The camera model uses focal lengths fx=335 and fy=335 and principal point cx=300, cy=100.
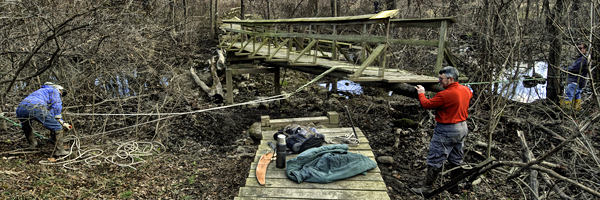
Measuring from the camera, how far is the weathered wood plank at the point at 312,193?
3.84 meters

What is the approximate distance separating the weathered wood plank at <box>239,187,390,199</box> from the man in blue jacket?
421cm

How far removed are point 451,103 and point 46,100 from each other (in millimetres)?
6728

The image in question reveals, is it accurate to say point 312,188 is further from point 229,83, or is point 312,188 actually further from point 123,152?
point 229,83

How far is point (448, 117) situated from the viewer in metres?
4.90

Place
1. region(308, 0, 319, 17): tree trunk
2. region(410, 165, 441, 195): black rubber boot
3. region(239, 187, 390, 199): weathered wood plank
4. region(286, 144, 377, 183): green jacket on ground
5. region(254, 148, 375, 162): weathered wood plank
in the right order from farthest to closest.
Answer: region(308, 0, 319, 17): tree trunk → region(410, 165, 441, 195): black rubber boot → region(254, 148, 375, 162): weathered wood plank → region(286, 144, 377, 183): green jacket on ground → region(239, 187, 390, 199): weathered wood plank

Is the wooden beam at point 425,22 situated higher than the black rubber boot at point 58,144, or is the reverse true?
the wooden beam at point 425,22

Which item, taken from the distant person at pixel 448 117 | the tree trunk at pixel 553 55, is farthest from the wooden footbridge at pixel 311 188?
the tree trunk at pixel 553 55

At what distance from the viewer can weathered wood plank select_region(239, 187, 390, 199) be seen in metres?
3.84

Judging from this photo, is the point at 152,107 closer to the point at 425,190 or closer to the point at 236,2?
the point at 425,190

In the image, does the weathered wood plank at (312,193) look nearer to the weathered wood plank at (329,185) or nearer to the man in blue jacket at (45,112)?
→ the weathered wood plank at (329,185)

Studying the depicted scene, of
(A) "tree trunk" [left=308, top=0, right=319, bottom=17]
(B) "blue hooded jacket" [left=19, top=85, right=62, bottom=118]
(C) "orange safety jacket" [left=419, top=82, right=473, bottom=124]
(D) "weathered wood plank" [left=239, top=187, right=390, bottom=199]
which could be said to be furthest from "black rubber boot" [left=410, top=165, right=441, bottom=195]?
(A) "tree trunk" [left=308, top=0, right=319, bottom=17]

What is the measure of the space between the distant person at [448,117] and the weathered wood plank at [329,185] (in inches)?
59.3

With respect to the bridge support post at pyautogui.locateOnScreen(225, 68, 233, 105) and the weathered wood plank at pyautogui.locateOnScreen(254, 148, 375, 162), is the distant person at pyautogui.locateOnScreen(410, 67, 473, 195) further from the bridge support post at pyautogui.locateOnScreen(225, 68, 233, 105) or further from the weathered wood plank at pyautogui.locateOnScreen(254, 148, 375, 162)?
the bridge support post at pyautogui.locateOnScreen(225, 68, 233, 105)

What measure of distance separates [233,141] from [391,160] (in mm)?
3797
